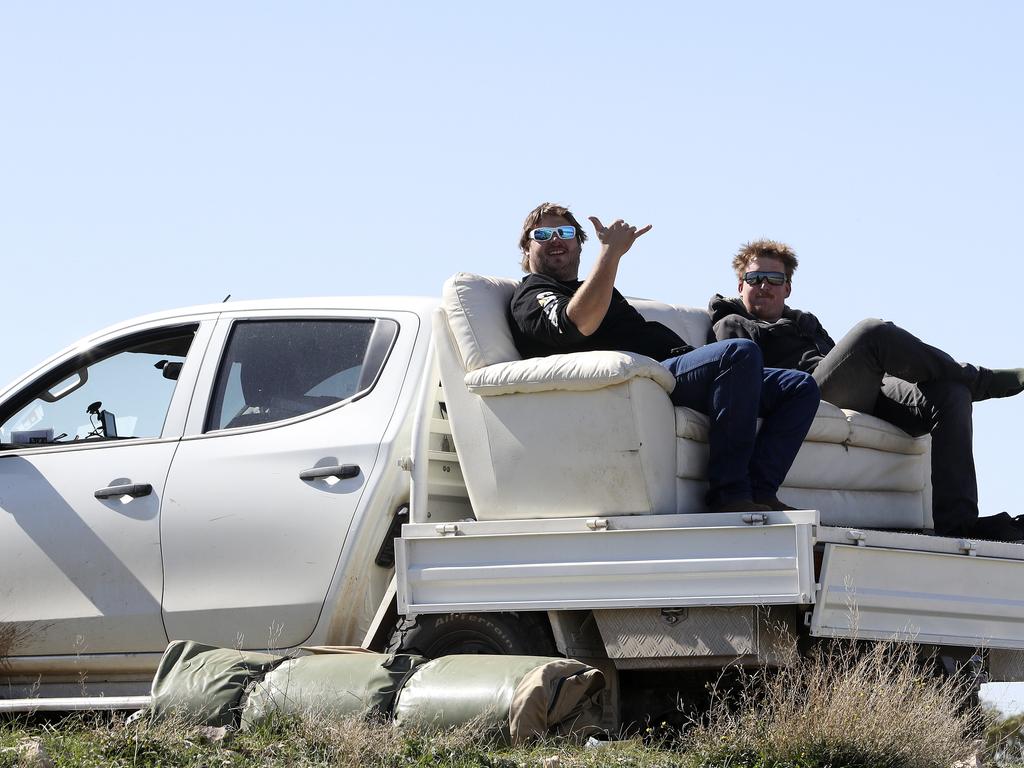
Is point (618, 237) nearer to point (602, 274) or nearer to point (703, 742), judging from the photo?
point (602, 274)

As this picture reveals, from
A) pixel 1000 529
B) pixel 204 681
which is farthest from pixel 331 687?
pixel 1000 529

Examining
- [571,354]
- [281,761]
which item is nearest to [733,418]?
[571,354]

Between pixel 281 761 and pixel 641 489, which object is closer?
pixel 281 761

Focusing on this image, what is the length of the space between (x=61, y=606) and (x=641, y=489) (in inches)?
105

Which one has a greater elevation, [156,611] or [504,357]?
[504,357]

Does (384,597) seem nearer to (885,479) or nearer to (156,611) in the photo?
(156,611)

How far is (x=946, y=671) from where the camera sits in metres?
5.40

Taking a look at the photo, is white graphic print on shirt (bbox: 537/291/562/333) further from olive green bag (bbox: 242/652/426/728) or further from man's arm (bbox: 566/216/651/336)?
olive green bag (bbox: 242/652/426/728)

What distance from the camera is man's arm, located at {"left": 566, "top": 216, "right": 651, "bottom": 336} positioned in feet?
18.5

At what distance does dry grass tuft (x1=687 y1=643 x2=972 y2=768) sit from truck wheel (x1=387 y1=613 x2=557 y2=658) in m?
0.77

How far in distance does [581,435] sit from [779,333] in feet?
6.32

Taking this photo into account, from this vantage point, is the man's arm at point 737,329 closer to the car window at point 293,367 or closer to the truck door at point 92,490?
the car window at point 293,367

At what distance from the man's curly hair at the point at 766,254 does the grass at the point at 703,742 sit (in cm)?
266

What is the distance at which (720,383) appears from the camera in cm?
554
